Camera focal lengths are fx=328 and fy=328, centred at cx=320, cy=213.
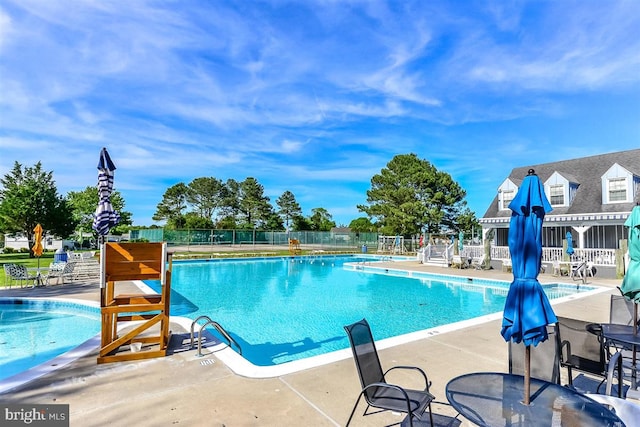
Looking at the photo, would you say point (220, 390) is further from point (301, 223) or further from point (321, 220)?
point (321, 220)

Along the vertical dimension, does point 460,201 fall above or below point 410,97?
below

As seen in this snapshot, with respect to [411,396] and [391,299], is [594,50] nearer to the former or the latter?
[391,299]

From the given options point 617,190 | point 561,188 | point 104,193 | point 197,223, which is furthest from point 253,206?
point 104,193

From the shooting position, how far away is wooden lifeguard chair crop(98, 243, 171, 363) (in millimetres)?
4082

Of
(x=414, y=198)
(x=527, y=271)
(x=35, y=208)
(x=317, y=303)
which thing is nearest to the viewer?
(x=527, y=271)

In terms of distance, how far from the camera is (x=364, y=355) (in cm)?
281

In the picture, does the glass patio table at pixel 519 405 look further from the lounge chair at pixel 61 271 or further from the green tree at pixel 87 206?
the green tree at pixel 87 206

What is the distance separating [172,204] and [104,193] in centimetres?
4760

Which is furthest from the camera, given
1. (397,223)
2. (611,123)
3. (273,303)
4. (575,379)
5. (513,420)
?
(397,223)

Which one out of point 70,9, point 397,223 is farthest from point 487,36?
point 397,223

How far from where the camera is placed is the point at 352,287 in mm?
12523

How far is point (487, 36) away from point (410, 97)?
7.27 metres

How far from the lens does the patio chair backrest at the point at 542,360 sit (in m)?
2.72

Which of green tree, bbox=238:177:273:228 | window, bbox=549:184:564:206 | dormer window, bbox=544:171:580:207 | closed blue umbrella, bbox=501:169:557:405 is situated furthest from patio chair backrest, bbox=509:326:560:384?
green tree, bbox=238:177:273:228
